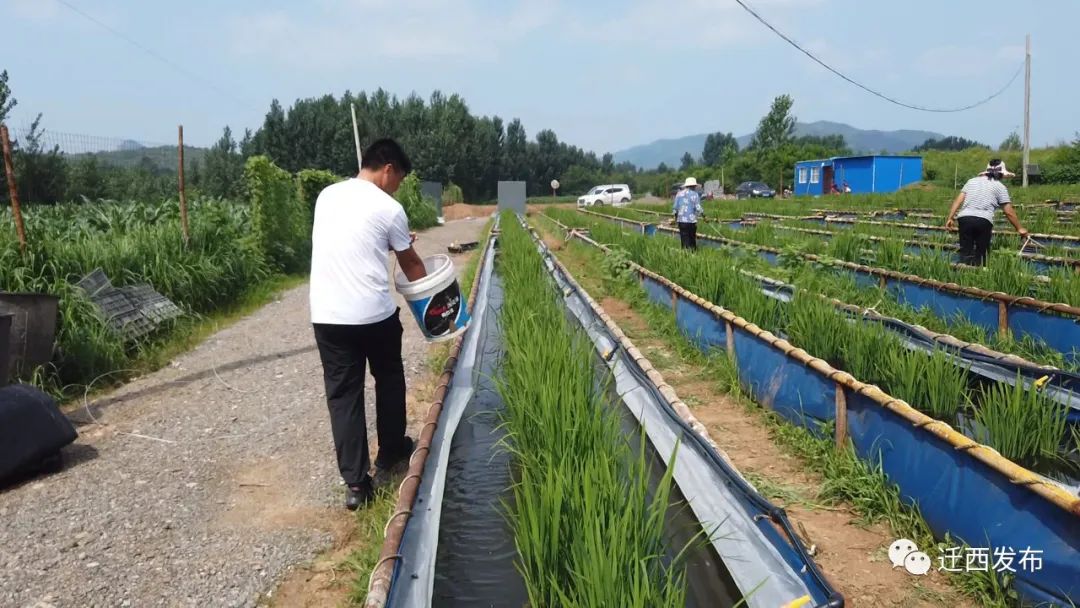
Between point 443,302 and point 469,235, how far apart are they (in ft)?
48.5

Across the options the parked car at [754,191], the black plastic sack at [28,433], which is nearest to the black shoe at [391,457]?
the black plastic sack at [28,433]

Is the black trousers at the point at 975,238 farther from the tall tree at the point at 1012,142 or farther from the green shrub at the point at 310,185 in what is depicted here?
the tall tree at the point at 1012,142

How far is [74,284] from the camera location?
4.56m

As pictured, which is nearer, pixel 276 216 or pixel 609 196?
pixel 276 216

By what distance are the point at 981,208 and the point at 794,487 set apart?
414 cm

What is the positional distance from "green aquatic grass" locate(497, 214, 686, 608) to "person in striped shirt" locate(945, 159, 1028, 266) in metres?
4.19

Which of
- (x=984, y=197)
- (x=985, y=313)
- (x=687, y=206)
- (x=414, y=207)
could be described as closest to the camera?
(x=985, y=313)

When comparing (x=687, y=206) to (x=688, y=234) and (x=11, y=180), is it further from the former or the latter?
(x=11, y=180)

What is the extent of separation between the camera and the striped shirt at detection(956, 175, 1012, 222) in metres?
5.48

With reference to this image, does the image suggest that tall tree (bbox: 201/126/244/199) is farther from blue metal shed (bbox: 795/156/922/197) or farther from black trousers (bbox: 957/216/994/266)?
black trousers (bbox: 957/216/994/266)

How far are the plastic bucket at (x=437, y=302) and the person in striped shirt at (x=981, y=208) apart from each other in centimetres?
473

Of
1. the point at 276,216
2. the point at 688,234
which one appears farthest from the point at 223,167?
the point at 688,234

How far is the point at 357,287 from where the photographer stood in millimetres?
2318

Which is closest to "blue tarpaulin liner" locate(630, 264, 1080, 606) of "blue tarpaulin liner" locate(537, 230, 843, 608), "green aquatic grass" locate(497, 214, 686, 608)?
"blue tarpaulin liner" locate(537, 230, 843, 608)
